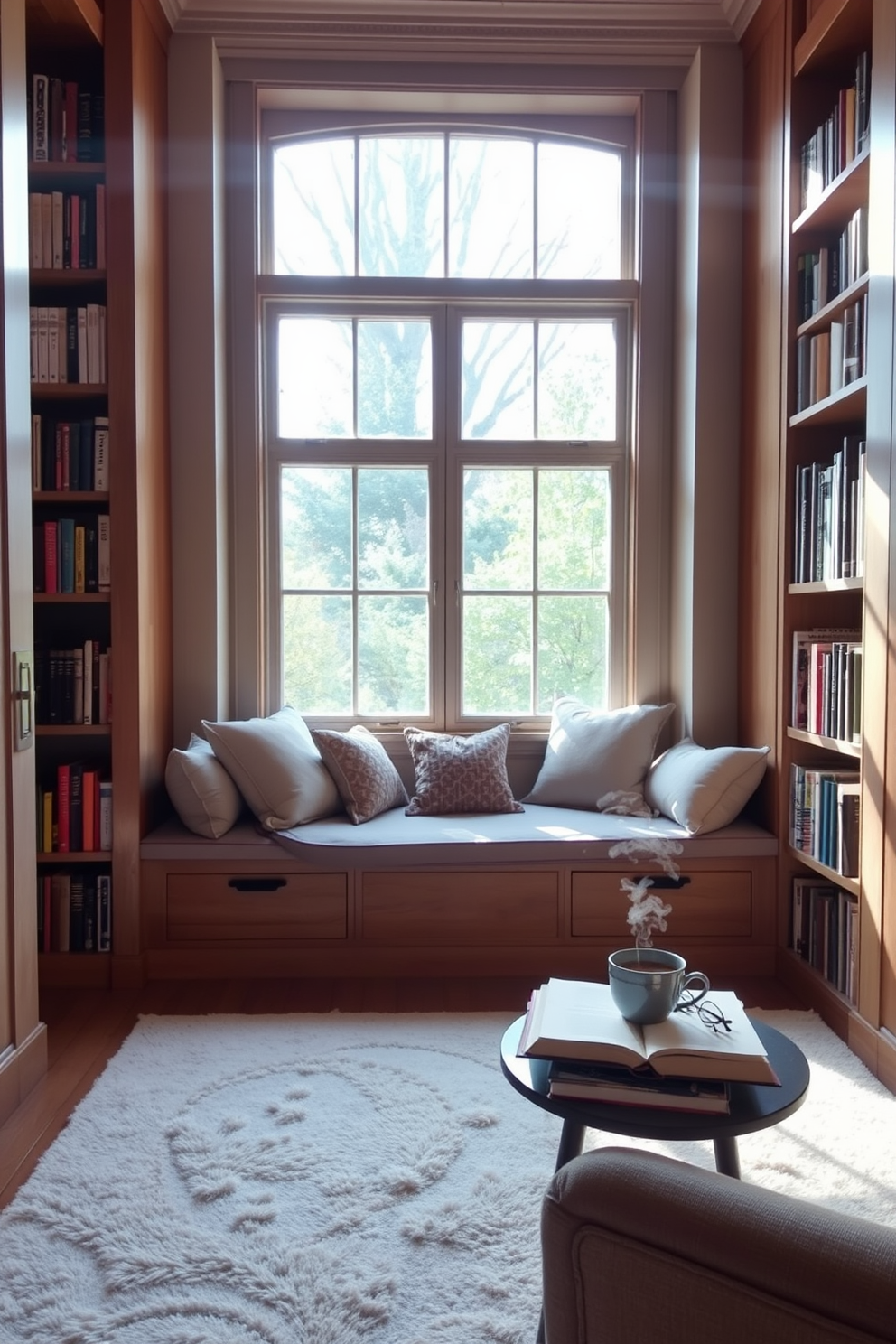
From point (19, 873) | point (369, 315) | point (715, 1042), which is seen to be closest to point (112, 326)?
point (369, 315)

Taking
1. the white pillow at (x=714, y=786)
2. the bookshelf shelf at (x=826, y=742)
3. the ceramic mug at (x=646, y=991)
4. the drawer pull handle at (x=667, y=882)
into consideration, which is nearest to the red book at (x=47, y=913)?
the drawer pull handle at (x=667, y=882)

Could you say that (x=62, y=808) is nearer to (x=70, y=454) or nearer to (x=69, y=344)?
(x=70, y=454)

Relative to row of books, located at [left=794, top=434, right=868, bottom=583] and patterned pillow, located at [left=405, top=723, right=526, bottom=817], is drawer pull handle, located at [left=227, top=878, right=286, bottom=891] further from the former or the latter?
row of books, located at [left=794, top=434, right=868, bottom=583]

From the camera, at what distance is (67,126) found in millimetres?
3207

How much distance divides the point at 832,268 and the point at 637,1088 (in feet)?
8.73

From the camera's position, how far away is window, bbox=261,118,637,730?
3.91 metres

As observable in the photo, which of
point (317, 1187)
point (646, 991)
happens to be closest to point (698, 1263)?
point (646, 991)

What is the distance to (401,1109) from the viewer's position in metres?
2.31

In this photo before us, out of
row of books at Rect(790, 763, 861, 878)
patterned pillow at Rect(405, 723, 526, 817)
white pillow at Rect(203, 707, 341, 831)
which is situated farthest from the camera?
patterned pillow at Rect(405, 723, 526, 817)

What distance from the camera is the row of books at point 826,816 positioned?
2775 mm

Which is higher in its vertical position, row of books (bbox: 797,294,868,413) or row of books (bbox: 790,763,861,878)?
row of books (bbox: 797,294,868,413)

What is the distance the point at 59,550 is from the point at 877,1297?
3.10 meters

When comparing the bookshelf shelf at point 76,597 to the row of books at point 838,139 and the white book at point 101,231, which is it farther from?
the row of books at point 838,139

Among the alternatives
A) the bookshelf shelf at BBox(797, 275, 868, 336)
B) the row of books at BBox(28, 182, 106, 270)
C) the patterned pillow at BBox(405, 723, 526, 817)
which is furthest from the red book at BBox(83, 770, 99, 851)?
the bookshelf shelf at BBox(797, 275, 868, 336)
